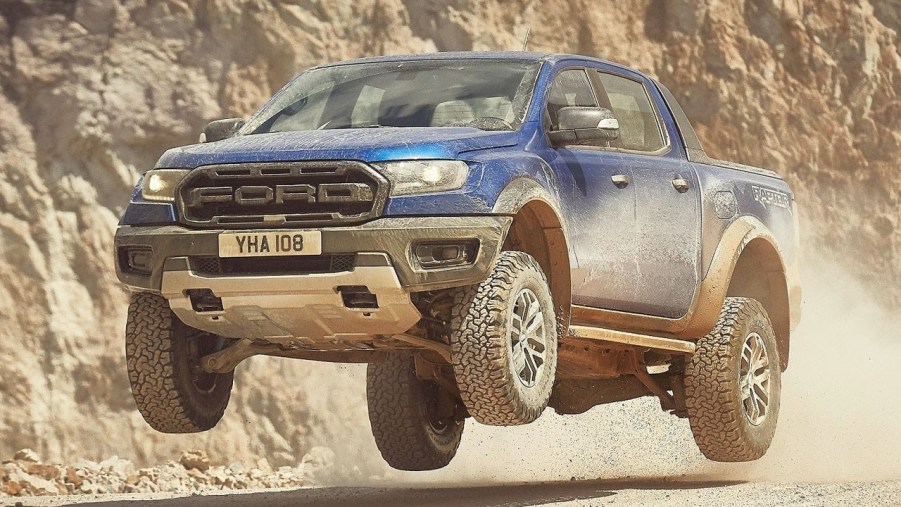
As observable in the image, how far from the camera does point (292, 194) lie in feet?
21.6

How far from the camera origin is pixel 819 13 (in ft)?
63.7

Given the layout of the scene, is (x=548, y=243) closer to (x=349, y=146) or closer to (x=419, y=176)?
(x=419, y=176)

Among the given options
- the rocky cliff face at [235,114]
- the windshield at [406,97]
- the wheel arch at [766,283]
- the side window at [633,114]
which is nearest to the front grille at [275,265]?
the windshield at [406,97]

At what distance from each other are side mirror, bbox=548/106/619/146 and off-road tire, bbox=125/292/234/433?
1.98 m

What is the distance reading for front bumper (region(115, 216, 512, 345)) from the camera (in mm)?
6508

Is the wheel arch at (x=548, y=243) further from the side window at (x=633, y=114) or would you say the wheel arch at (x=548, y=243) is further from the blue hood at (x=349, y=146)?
the side window at (x=633, y=114)

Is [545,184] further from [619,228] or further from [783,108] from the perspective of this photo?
[783,108]

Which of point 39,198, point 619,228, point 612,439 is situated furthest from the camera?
point 39,198

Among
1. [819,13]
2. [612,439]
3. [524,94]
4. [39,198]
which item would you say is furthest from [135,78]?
[524,94]

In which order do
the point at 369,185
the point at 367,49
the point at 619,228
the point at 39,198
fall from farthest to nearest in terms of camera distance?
the point at 367,49 → the point at 39,198 → the point at 619,228 → the point at 369,185

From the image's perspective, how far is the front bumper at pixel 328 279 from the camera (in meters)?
→ 6.51

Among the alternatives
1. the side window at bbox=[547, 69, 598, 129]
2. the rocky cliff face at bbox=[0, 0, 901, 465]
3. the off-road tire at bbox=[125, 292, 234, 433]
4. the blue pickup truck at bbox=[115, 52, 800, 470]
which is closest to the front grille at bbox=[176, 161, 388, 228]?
the blue pickup truck at bbox=[115, 52, 800, 470]

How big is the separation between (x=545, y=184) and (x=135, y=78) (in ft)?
33.7

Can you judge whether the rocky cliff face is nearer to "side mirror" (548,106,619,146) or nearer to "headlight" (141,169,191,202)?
"headlight" (141,169,191,202)
